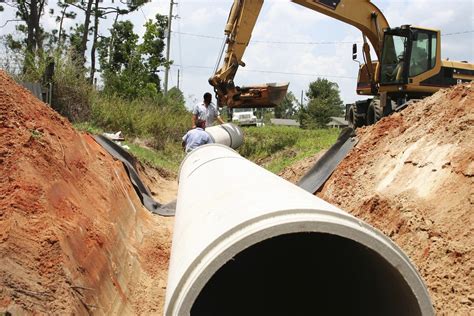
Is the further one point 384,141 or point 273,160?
point 273,160

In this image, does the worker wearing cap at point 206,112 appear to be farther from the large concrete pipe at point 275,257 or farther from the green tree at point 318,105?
the green tree at point 318,105

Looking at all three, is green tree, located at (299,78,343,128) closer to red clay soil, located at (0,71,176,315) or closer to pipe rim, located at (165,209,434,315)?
red clay soil, located at (0,71,176,315)

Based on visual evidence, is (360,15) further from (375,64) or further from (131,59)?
(131,59)

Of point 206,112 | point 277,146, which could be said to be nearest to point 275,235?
point 206,112

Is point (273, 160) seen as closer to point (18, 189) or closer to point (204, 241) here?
point (18, 189)

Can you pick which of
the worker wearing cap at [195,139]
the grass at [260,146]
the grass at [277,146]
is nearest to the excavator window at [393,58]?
the grass at [277,146]

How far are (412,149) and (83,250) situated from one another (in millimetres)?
4013

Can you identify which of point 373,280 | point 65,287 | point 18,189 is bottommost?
point 65,287

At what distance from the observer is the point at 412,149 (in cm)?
648

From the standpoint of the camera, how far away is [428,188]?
5172mm

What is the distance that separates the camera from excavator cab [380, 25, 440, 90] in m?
11.8

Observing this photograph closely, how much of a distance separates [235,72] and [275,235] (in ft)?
38.6

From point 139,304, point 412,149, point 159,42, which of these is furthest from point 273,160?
point 159,42

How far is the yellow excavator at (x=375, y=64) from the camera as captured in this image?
11891 millimetres
